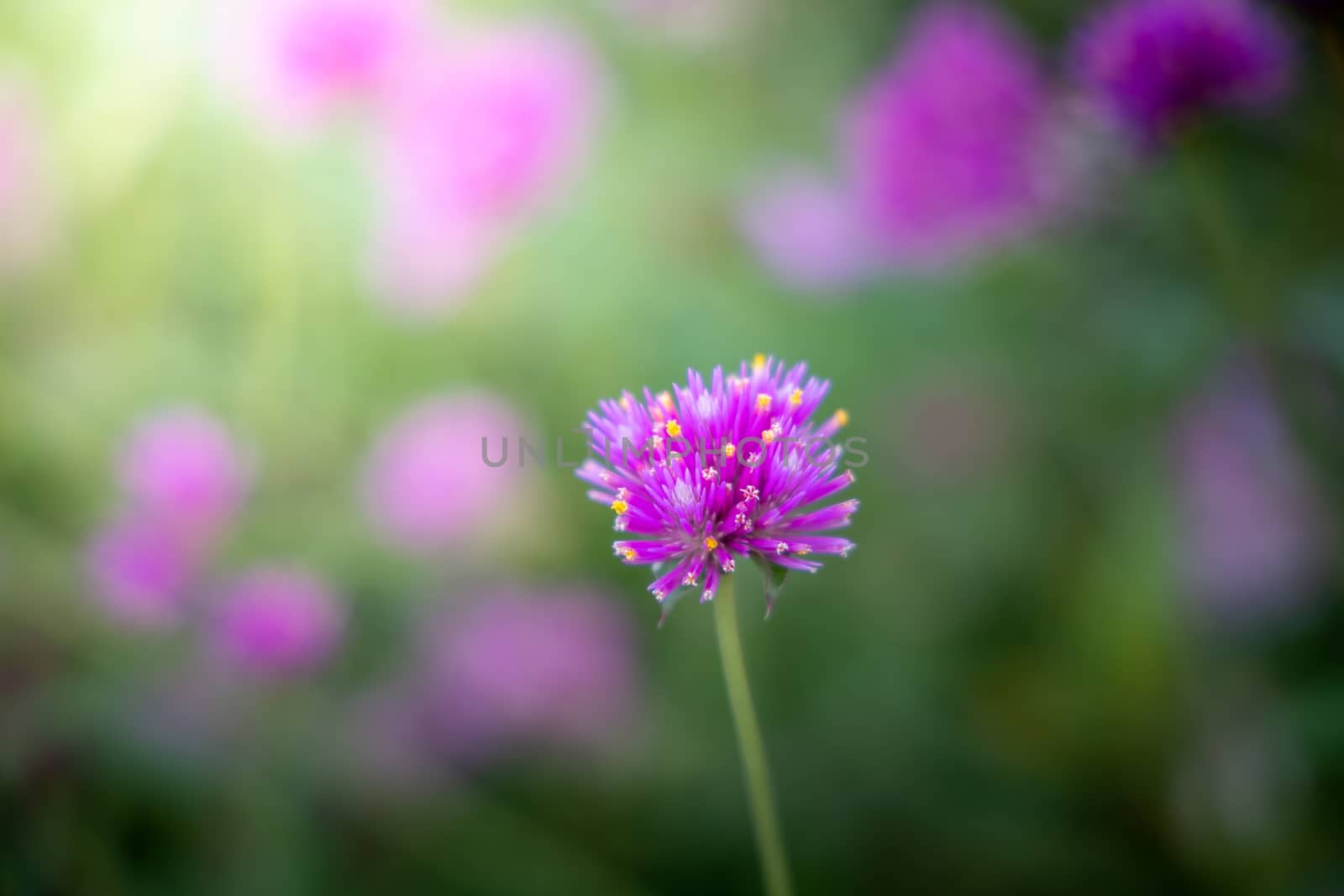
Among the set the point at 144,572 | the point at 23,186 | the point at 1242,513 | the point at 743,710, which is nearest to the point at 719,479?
the point at 743,710

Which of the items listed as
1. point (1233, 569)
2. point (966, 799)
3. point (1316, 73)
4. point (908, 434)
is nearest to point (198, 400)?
point (908, 434)

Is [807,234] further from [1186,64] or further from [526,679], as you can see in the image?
[526,679]

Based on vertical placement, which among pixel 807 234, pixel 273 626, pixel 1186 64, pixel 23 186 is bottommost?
pixel 273 626

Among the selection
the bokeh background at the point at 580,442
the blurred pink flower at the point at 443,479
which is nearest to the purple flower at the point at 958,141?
the bokeh background at the point at 580,442

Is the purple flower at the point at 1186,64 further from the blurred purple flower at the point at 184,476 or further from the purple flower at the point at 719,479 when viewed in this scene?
the blurred purple flower at the point at 184,476

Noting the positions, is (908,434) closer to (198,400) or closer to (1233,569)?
(1233,569)

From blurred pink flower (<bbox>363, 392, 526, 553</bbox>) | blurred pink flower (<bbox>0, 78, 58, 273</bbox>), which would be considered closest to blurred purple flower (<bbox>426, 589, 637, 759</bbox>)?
blurred pink flower (<bbox>363, 392, 526, 553</bbox>)
